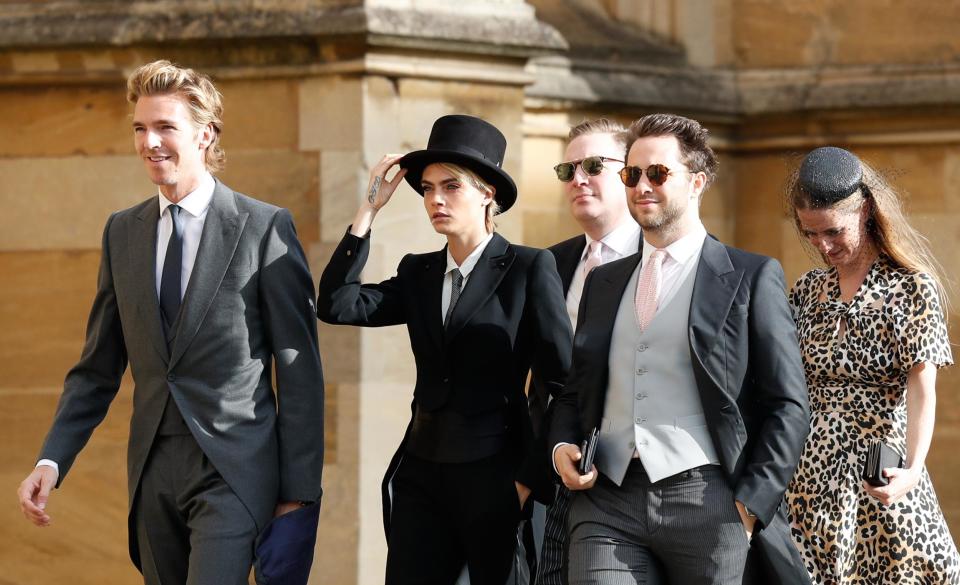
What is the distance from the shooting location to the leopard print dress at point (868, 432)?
527cm

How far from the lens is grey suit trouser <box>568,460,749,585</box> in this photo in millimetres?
4383

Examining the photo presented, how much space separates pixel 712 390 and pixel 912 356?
1066 mm

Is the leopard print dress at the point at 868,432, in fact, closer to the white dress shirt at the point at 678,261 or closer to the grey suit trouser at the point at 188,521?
the white dress shirt at the point at 678,261

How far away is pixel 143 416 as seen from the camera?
483 cm

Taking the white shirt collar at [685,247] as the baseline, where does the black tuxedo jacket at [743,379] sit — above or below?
below

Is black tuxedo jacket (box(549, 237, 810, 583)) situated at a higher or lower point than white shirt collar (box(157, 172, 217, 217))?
lower

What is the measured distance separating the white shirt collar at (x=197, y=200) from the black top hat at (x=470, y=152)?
1.94 ft

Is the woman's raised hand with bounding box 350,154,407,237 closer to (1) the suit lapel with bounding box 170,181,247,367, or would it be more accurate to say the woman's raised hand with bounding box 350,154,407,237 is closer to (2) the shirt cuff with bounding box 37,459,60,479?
(1) the suit lapel with bounding box 170,181,247,367

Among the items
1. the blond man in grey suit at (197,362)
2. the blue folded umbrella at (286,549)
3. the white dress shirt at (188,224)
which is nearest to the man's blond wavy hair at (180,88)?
the blond man in grey suit at (197,362)

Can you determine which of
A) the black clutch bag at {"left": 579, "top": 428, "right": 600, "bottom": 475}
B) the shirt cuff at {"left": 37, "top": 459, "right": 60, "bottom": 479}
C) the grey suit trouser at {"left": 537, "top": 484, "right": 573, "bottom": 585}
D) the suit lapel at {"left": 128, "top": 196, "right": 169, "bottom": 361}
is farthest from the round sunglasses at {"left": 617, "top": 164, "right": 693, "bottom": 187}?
the shirt cuff at {"left": 37, "top": 459, "right": 60, "bottom": 479}

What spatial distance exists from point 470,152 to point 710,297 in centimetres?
94

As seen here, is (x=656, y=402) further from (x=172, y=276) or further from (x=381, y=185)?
(x=172, y=276)

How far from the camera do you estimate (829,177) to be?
5.30 meters

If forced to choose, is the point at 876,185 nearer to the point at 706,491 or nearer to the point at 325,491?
the point at 706,491
